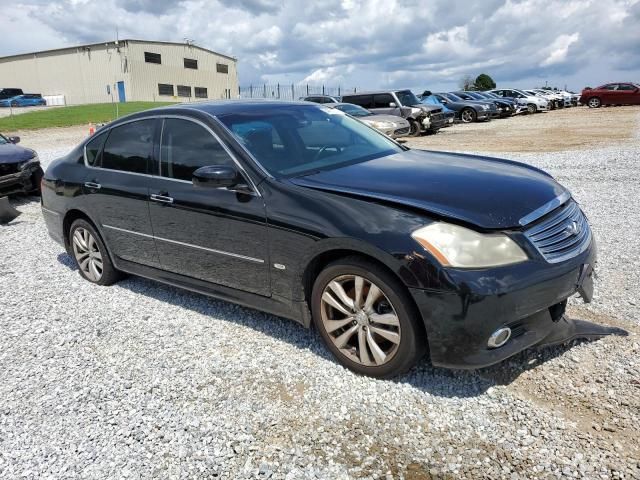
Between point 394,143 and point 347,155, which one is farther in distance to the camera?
point 394,143

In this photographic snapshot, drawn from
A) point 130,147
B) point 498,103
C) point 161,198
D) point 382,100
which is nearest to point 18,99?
point 498,103

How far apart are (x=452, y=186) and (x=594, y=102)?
124 ft

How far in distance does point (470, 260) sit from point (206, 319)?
7.76 feet

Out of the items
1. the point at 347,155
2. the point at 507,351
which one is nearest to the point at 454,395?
the point at 507,351

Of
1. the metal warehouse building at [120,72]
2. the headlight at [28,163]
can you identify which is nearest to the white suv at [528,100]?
the headlight at [28,163]

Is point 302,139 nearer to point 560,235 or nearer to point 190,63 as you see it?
point 560,235

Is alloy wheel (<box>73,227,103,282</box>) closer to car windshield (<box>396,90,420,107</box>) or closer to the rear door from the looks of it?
the rear door

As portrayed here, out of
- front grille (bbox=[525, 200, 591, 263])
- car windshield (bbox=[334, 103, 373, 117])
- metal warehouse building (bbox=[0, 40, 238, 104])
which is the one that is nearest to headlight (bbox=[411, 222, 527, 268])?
front grille (bbox=[525, 200, 591, 263])

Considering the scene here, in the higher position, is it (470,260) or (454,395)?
(470,260)

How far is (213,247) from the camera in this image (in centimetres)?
387

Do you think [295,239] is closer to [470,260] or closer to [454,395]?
[470,260]

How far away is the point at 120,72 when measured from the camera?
58438mm

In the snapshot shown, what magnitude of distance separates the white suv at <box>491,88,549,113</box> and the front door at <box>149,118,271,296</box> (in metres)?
32.3

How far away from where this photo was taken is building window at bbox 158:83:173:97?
207 ft
